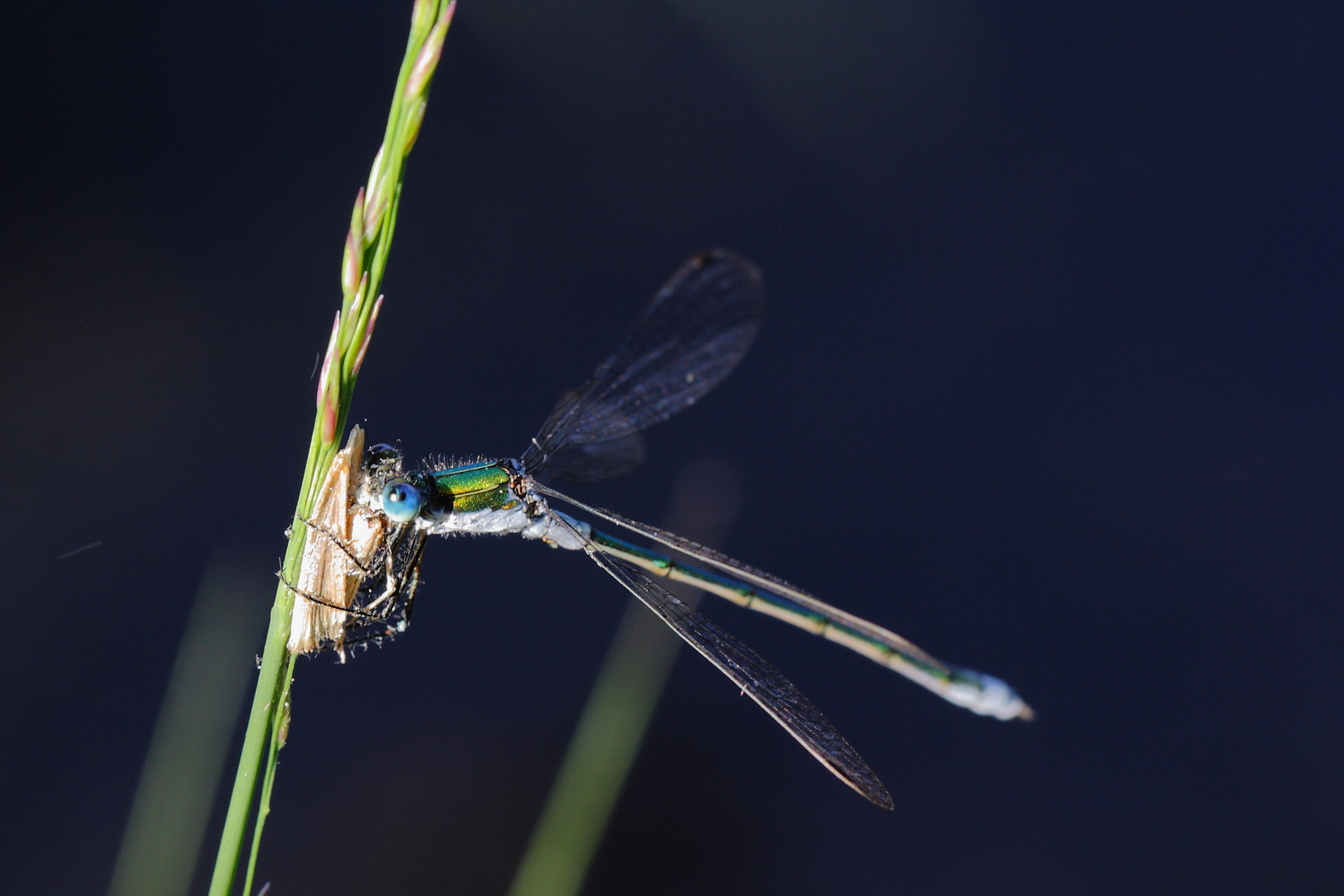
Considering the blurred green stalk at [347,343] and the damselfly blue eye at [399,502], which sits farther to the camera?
the damselfly blue eye at [399,502]

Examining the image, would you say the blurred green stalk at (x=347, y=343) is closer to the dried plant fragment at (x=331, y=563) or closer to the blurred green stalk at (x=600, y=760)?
A: the dried plant fragment at (x=331, y=563)

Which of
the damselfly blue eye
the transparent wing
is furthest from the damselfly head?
the transparent wing

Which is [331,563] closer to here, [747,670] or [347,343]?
[347,343]

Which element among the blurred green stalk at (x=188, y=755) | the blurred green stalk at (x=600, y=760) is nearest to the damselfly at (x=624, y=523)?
the blurred green stalk at (x=600, y=760)

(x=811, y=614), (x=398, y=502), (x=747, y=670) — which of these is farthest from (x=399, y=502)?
(x=811, y=614)

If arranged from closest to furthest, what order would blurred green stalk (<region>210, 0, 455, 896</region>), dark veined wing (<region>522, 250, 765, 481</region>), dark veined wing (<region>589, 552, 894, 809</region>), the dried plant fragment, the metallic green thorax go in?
blurred green stalk (<region>210, 0, 455, 896</region>), the dried plant fragment, the metallic green thorax, dark veined wing (<region>589, 552, 894, 809</region>), dark veined wing (<region>522, 250, 765, 481</region>)

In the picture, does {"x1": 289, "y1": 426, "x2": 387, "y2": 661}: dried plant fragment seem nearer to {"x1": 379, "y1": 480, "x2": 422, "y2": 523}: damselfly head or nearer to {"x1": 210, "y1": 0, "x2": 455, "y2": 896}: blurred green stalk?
{"x1": 210, "y1": 0, "x2": 455, "y2": 896}: blurred green stalk
